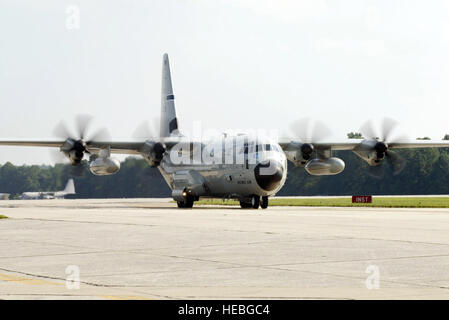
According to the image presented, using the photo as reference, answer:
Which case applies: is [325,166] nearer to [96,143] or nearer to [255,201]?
[255,201]

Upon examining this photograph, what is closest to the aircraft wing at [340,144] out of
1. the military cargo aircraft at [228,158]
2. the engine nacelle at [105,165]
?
the military cargo aircraft at [228,158]

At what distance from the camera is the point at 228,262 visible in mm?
13703

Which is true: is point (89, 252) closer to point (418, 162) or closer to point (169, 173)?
point (169, 173)

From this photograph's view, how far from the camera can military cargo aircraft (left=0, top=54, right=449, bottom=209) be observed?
139 ft

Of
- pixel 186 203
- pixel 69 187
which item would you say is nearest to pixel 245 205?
pixel 186 203

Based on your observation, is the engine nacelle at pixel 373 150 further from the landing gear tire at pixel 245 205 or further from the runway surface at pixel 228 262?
the runway surface at pixel 228 262

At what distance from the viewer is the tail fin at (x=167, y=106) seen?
5609 centimetres

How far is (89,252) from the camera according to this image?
51.9 ft

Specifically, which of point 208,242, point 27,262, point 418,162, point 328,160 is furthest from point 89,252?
point 418,162

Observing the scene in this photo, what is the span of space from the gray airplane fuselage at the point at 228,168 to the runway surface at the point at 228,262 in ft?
63.0

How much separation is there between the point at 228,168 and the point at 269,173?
13.4 ft

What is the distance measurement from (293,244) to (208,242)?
212 cm

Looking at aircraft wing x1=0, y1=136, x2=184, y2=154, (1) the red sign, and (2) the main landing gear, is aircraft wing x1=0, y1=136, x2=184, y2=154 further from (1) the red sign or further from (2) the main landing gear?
(1) the red sign
